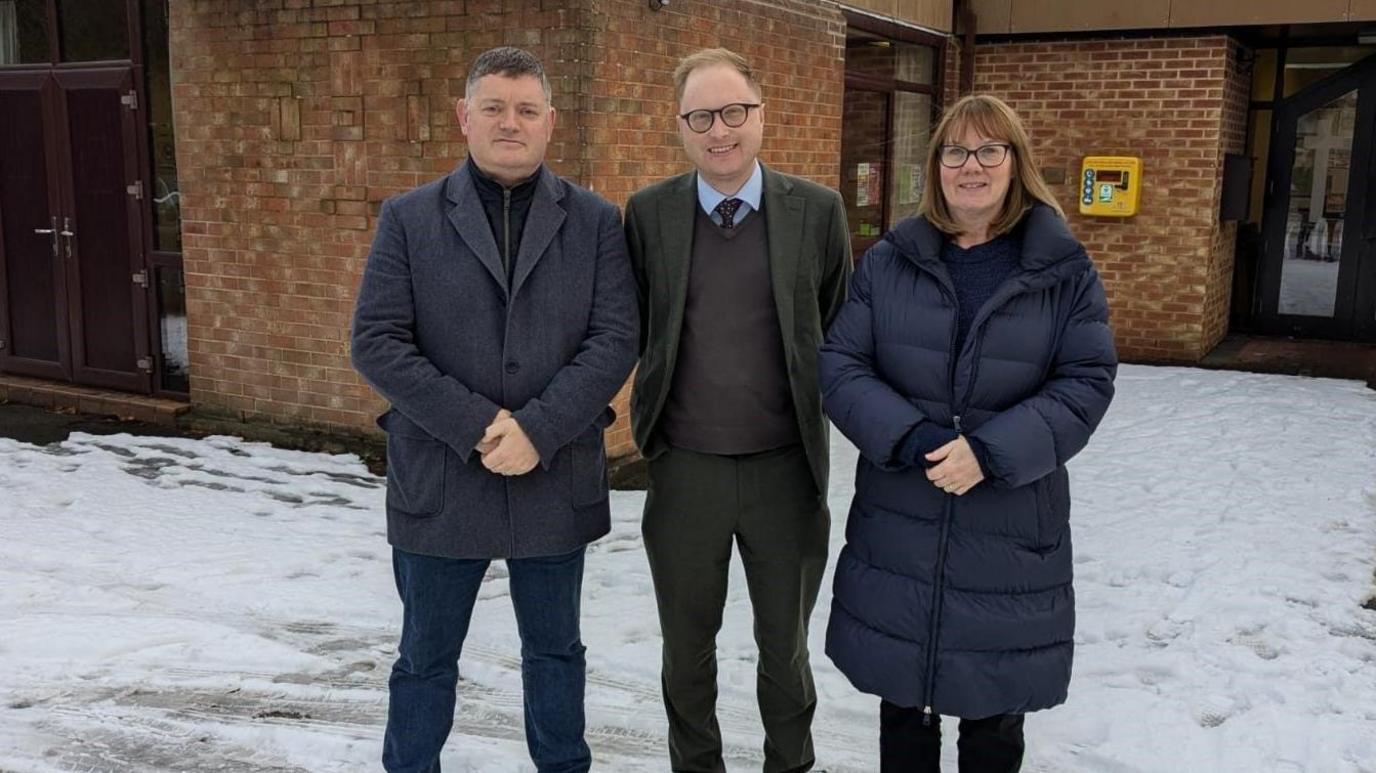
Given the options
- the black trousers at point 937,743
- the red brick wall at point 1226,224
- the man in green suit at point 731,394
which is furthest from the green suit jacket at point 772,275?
the red brick wall at point 1226,224

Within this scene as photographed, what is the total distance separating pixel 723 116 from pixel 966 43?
25.9 ft

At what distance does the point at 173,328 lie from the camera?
7.55 meters

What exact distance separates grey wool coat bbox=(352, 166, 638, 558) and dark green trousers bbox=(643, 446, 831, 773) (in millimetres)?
286

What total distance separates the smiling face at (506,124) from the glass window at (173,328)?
17.8 ft

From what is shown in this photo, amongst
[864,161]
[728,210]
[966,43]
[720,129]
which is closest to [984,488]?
[728,210]

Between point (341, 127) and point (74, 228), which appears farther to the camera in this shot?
point (74, 228)

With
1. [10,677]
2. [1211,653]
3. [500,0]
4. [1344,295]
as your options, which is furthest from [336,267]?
[1344,295]

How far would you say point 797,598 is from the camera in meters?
2.95

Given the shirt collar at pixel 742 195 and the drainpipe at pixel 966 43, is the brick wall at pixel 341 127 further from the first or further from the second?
the shirt collar at pixel 742 195

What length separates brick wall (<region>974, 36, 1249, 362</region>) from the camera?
31.0 ft

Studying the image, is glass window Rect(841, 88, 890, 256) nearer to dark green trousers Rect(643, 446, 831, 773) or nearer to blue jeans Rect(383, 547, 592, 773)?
dark green trousers Rect(643, 446, 831, 773)

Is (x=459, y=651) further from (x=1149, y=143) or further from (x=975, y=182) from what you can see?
(x=1149, y=143)

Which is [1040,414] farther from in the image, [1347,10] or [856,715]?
[1347,10]

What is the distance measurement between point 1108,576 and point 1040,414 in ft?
8.81
